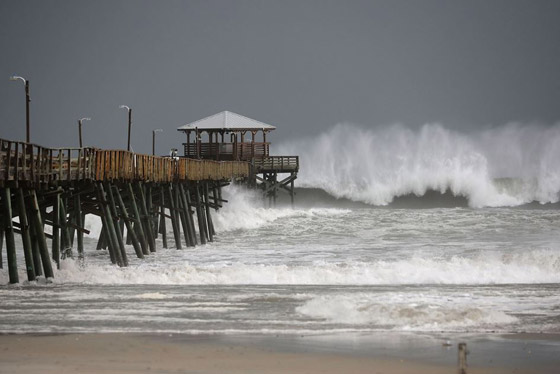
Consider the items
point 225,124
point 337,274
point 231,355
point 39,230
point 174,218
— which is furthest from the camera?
point 225,124

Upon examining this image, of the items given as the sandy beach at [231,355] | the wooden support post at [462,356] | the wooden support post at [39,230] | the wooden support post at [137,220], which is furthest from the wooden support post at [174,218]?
the wooden support post at [462,356]

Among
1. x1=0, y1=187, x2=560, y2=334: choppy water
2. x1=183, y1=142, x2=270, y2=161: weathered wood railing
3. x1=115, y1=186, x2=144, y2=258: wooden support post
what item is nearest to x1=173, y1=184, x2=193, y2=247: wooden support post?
x1=0, y1=187, x2=560, y2=334: choppy water

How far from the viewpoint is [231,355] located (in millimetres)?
14344

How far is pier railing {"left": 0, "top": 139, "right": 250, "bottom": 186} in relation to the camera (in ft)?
74.5

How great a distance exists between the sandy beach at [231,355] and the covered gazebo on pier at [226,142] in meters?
54.3

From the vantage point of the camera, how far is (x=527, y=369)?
13711 millimetres

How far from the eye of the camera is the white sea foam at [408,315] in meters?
16.9

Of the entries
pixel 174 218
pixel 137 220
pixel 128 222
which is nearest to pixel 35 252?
pixel 128 222

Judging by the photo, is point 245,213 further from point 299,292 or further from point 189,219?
point 299,292

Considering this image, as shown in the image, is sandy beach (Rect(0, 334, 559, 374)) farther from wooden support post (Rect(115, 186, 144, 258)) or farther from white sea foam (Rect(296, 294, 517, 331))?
wooden support post (Rect(115, 186, 144, 258))

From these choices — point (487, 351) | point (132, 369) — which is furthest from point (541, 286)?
point (132, 369)

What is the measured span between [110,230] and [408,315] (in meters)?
13.5

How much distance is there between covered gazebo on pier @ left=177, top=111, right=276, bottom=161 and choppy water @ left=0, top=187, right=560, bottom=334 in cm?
2968

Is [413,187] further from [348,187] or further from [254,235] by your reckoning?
[254,235]
